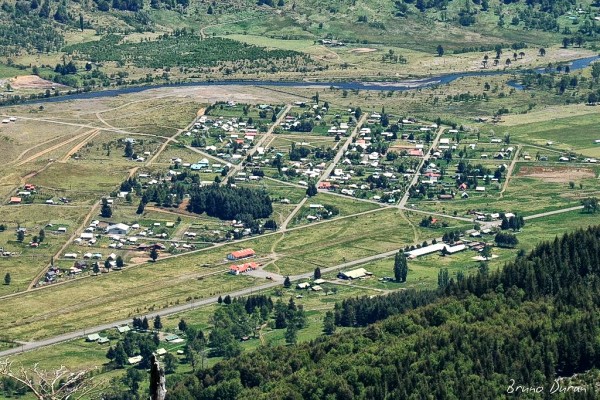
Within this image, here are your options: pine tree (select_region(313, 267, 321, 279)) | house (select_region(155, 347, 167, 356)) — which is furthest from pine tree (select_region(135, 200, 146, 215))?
house (select_region(155, 347, 167, 356))

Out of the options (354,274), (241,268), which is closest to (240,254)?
(241,268)

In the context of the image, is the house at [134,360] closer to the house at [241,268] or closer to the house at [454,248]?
the house at [241,268]

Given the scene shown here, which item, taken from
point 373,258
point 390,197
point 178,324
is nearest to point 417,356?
point 178,324

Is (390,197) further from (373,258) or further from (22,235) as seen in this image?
(22,235)

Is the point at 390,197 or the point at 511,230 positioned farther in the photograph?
the point at 390,197

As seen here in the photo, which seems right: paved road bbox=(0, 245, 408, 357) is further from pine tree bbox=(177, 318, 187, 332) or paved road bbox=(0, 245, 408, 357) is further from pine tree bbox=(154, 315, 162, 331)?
pine tree bbox=(177, 318, 187, 332)

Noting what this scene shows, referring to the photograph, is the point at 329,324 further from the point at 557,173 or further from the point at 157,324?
the point at 557,173
